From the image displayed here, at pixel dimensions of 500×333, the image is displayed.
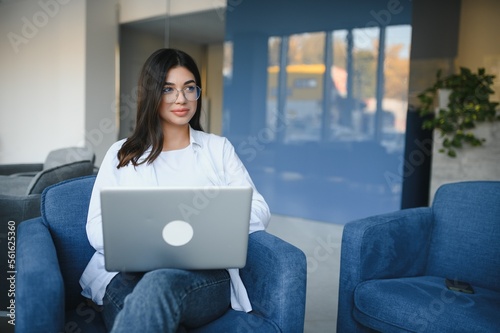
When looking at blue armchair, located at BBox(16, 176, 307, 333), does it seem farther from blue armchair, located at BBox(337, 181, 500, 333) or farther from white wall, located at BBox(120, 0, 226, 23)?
white wall, located at BBox(120, 0, 226, 23)

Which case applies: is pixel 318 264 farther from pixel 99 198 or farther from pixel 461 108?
pixel 99 198

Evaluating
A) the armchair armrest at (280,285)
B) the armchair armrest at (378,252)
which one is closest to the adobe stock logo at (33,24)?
the armchair armrest at (378,252)

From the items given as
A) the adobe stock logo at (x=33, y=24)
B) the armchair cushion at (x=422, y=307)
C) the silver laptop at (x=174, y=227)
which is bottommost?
the armchair cushion at (x=422, y=307)

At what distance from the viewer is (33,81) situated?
21.7 feet

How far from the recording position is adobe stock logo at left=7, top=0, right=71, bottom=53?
6582 mm

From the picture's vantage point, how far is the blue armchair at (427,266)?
156 centimetres

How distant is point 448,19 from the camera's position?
4926 millimetres

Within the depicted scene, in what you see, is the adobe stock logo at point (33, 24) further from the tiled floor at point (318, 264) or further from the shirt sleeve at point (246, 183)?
the shirt sleeve at point (246, 183)

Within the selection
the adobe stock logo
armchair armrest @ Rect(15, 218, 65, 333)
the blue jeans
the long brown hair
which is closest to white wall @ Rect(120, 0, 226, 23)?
the adobe stock logo

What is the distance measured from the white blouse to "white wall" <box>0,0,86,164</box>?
5258 mm

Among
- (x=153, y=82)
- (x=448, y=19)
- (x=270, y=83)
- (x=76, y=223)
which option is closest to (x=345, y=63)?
(x=270, y=83)

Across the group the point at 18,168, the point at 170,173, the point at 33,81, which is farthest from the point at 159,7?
the point at 170,173

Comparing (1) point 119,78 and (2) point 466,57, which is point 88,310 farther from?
(1) point 119,78

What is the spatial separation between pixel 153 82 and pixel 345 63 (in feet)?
10.7
